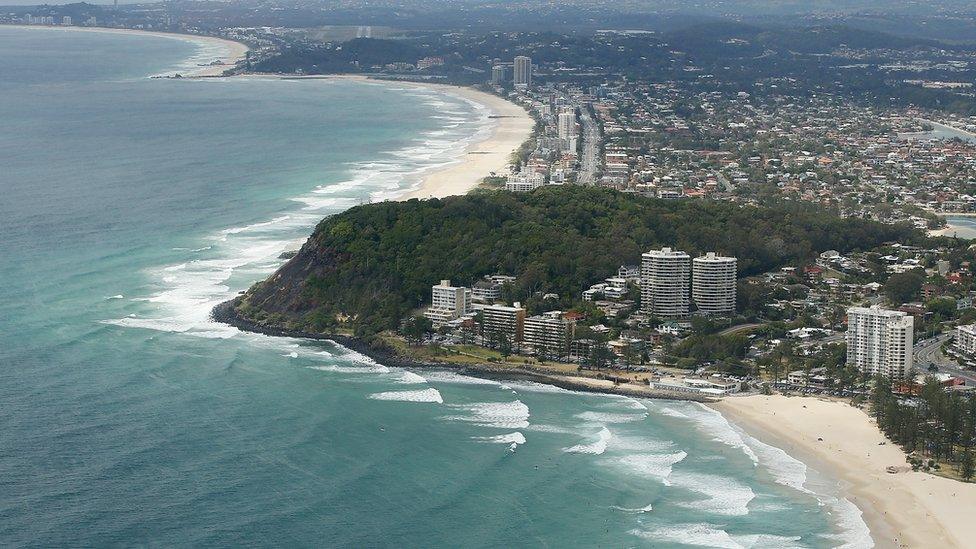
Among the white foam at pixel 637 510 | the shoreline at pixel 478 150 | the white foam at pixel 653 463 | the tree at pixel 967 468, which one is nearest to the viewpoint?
the white foam at pixel 637 510

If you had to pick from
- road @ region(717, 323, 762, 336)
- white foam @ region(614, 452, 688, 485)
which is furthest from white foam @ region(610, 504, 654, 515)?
road @ region(717, 323, 762, 336)

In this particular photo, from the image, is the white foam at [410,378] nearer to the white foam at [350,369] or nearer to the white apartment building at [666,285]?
the white foam at [350,369]

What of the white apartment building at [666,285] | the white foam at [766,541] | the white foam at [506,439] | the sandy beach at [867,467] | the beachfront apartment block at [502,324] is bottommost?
the sandy beach at [867,467]

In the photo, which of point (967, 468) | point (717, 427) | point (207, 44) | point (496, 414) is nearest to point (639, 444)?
point (717, 427)

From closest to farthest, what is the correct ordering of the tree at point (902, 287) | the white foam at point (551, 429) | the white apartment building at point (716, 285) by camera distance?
the white foam at point (551, 429) < the white apartment building at point (716, 285) < the tree at point (902, 287)

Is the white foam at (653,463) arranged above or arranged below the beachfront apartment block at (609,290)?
below

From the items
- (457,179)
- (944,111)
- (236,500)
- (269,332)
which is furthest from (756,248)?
(944,111)

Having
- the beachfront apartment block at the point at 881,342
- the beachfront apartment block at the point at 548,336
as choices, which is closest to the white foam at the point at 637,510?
the beachfront apartment block at the point at 881,342

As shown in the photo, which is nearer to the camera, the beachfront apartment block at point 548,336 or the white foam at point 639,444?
the white foam at point 639,444
